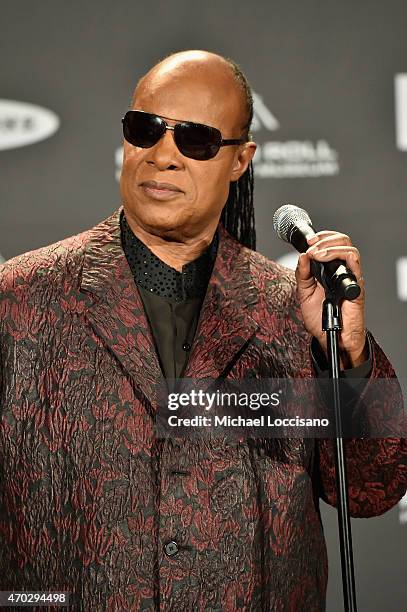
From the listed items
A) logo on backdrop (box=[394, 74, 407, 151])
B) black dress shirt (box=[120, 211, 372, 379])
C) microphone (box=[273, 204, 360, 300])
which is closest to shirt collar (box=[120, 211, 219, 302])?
black dress shirt (box=[120, 211, 372, 379])

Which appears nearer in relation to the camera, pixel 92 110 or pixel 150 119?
pixel 150 119

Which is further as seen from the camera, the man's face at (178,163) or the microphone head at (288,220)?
the man's face at (178,163)

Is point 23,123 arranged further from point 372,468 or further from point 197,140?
point 372,468

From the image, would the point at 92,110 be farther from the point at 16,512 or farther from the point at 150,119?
the point at 16,512

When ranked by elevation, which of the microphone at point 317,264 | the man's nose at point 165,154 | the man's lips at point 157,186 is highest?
the man's nose at point 165,154

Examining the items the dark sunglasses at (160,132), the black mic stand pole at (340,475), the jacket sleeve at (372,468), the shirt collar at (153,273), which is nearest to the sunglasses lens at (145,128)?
the dark sunglasses at (160,132)

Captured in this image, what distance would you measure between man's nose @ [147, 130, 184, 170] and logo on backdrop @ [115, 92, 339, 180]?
33 centimetres

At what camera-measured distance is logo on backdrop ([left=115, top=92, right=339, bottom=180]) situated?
1.93m

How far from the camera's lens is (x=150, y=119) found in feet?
5.31

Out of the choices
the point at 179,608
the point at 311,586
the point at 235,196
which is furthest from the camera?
the point at 235,196

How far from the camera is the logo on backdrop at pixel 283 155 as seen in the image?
1930 mm

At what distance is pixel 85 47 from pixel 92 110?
121 mm

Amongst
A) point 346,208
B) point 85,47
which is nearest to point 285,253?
point 346,208

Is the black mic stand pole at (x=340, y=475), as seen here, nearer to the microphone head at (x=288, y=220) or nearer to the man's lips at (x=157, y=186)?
the microphone head at (x=288, y=220)
